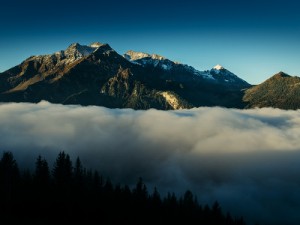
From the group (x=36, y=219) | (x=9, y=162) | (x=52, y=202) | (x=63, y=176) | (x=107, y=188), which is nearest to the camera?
(x=36, y=219)

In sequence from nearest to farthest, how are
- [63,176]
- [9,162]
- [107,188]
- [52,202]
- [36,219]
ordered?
[36,219] → [52,202] → [9,162] → [63,176] → [107,188]

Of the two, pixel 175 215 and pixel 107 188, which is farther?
pixel 107 188

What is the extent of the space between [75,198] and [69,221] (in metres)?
10.1

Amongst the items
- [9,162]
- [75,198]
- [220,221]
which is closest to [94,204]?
[75,198]

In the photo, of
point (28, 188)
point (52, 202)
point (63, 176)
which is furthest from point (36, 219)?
point (63, 176)

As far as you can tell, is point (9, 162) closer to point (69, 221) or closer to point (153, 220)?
point (69, 221)

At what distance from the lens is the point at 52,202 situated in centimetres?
13912

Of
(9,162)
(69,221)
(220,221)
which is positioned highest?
(9,162)

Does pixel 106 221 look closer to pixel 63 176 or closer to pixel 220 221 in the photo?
pixel 63 176

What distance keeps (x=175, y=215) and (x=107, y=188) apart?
99.6 ft

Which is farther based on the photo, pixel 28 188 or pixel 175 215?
pixel 175 215

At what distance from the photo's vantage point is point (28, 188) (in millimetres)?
150375

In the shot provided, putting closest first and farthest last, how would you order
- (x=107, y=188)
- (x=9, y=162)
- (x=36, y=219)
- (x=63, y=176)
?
(x=36, y=219), (x=9, y=162), (x=63, y=176), (x=107, y=188)

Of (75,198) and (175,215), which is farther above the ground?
(75,198)
